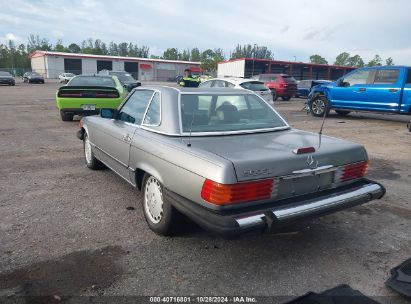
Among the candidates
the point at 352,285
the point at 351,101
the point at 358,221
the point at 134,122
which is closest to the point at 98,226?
the point at 134,122

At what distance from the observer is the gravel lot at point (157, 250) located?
2.63m

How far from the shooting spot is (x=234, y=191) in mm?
2574

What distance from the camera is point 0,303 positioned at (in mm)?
2377

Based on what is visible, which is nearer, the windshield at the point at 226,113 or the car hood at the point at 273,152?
the car hood at the point at 273,152

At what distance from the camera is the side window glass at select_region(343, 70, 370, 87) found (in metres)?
11.6

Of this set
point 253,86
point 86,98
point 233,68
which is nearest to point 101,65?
point 233,68

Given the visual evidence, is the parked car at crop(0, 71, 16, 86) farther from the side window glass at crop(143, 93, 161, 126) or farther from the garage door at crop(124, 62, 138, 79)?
the garage door at crop(124, 62, 138, 79)

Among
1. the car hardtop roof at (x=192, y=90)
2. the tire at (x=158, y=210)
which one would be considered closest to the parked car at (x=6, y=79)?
the car hardtop roof at (x=192, y=90)

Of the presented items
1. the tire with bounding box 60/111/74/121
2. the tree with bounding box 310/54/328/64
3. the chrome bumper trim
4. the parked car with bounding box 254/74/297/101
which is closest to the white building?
the parked car with bounding box 254/74/297/101

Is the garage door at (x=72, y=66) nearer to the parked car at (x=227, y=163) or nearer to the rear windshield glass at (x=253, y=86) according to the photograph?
the rear windshield glass at (x=253, y=86)

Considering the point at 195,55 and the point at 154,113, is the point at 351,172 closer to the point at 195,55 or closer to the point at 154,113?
the point at 154,113

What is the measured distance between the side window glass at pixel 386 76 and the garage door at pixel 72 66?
63779 millimetres

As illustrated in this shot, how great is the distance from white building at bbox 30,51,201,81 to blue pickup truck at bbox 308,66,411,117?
50.3 metres

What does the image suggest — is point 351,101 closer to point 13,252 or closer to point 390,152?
point 390,152
